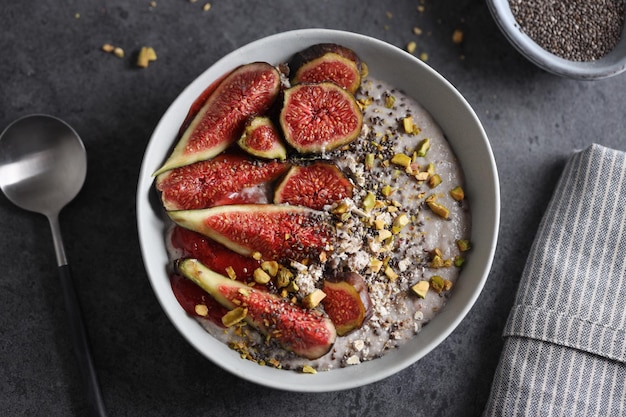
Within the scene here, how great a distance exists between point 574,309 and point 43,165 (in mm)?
2123

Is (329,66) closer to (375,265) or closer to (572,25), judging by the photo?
(375,265)

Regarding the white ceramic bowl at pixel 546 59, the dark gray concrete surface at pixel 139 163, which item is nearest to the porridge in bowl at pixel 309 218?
the dark gray concrete surface at pixel 139 163

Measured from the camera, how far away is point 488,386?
244cm

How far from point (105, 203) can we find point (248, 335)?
80 cm

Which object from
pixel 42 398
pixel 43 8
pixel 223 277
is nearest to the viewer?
pixel 223 277

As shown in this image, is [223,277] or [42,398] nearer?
[223,277]

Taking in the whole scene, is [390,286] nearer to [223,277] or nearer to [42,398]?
[223,277]

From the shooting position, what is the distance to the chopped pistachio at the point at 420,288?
2.17 m

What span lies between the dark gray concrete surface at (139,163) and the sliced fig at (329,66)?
376 millimetres

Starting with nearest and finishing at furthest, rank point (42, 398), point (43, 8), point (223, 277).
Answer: point (223, 277)
point (42, 398)
point (43, 8)

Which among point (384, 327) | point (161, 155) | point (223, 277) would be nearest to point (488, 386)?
point (384, 327)

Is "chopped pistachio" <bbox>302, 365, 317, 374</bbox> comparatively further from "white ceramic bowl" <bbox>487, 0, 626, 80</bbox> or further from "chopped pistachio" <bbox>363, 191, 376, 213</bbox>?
"white ceramic bowl" <bbox>487, 0, 626, 80</bbox>

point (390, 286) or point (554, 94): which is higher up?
point (554, 94)

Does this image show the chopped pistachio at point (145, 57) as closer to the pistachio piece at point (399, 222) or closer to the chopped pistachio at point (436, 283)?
the pistachio piece at point (399, 222)
